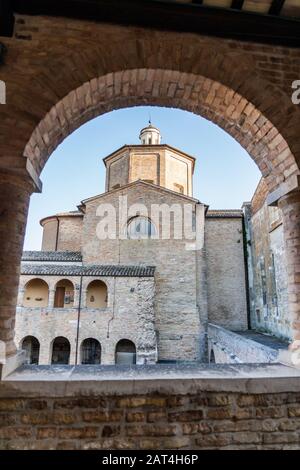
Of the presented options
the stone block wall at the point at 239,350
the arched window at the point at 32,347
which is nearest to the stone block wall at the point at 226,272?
the stone block wall at the point at 239,350

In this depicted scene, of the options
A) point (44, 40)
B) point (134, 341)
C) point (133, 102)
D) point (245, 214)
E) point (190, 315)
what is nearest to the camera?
point (44, 40)

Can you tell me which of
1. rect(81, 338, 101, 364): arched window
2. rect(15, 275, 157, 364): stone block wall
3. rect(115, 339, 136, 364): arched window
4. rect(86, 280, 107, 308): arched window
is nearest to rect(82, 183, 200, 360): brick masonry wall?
rect(86, 280, 107, 308): arched window

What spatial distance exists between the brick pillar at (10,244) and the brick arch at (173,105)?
1.20 ft

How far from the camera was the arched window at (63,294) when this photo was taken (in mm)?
17508

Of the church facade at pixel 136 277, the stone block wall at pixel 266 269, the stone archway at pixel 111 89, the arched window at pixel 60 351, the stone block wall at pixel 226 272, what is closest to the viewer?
the stone archway at pixel 111 89

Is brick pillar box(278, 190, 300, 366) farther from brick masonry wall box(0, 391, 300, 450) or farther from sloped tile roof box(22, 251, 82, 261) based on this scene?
sloped tile roof box(22, 251, 82, 261)

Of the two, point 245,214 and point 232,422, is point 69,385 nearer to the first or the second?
point 232,422

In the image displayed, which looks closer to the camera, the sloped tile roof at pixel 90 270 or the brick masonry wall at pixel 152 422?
the brick masonry wall at pixel 152 422

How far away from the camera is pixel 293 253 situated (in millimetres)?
3068

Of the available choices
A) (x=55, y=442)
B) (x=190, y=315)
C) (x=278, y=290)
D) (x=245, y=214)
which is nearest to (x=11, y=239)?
(x=55, y=442)

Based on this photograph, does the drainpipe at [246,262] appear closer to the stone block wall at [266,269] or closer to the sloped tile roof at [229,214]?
the stone block wall at [266,269]

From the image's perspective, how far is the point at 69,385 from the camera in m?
2.39

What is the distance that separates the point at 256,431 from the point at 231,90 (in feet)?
11.3

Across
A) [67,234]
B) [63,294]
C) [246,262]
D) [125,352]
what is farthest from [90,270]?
[246,262]
